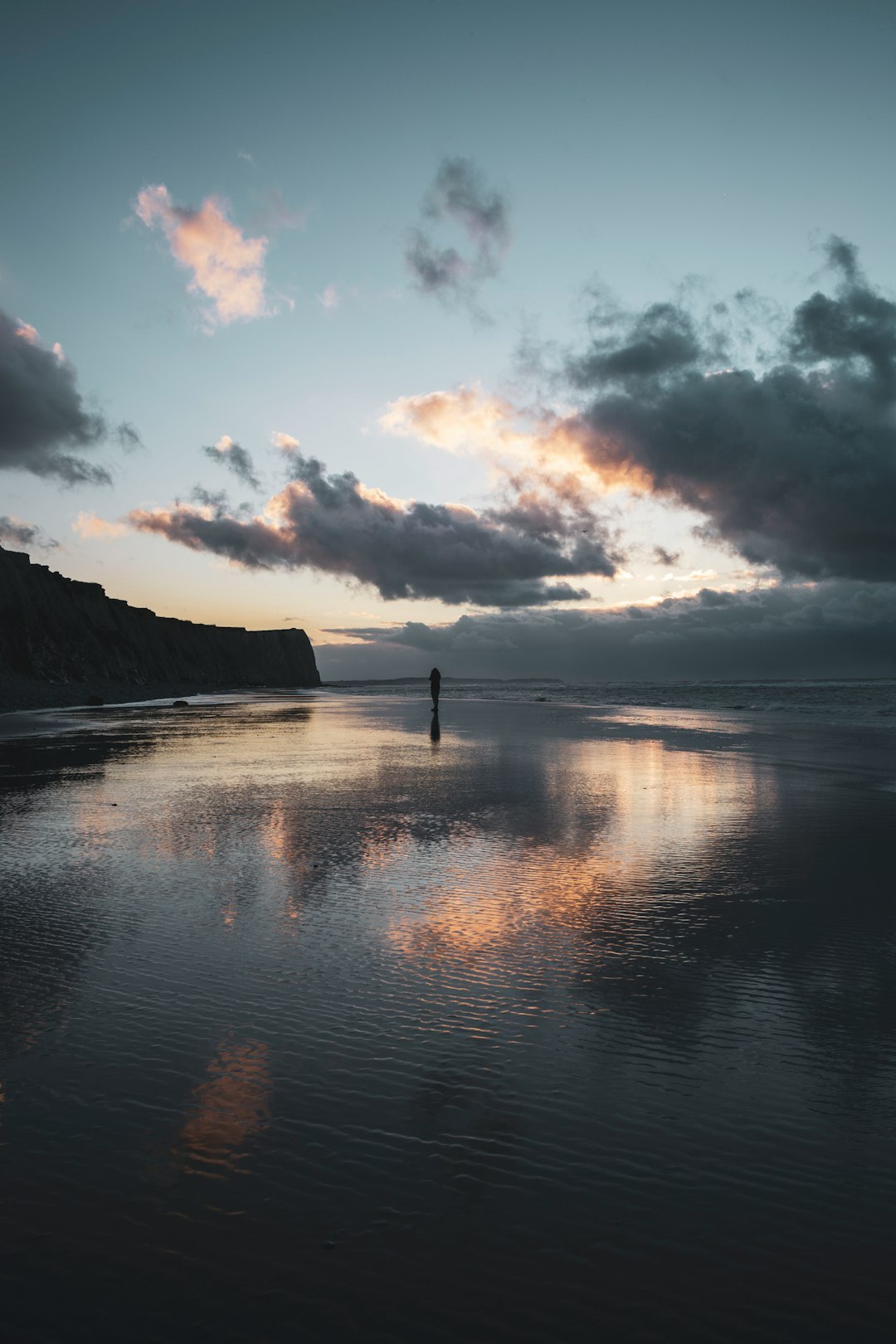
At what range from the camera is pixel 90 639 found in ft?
282

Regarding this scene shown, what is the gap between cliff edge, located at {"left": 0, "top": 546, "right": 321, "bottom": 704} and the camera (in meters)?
68.8

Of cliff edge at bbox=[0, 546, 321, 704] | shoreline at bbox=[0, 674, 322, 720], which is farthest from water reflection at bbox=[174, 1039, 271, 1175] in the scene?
cliff edge at bbox=[0, 546, 321, 704]

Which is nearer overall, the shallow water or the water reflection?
the shallow water

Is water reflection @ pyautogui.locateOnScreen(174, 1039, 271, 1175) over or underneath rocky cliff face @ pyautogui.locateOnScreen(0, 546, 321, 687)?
underneath

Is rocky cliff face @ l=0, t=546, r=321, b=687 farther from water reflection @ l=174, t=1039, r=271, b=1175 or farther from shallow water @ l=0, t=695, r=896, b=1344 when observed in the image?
water reflection @ l=174, t=1039, r=271, b=1175

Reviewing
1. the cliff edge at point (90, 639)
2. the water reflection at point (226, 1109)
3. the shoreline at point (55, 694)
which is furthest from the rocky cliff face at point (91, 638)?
the water reflection at point (226, 1109)

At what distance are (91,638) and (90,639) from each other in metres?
0.40

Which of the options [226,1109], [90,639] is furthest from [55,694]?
[226,1109]

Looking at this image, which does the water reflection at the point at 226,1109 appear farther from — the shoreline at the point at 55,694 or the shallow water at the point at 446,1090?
the shoreline at the point at 55,694

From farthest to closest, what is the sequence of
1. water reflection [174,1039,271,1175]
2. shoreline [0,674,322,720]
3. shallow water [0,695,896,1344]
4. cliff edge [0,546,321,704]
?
cliff edge [0,546,321,704] → shoreline [0,674,322,720] → water reflection [174,1039,271,1175] → shallow water [0,695,896,1344]

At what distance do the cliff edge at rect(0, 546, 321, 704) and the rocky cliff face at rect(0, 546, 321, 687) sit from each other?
0.10 meters

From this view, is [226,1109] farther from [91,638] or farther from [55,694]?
[91,638]

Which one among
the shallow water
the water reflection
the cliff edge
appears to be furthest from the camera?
the cliff edge

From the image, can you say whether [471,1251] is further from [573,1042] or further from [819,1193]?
[573,1042]
